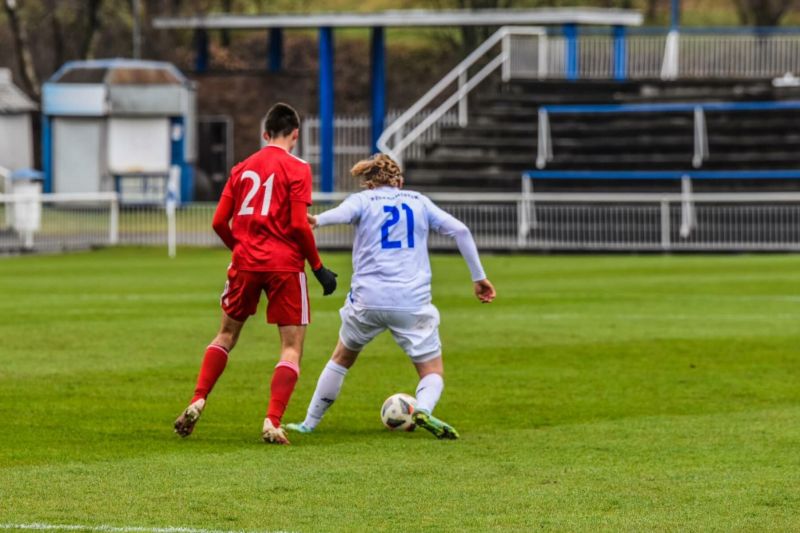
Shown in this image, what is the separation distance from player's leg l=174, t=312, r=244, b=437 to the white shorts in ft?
2.13

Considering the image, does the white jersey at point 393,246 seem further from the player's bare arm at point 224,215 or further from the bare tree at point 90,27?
the bare tree at point 90,27

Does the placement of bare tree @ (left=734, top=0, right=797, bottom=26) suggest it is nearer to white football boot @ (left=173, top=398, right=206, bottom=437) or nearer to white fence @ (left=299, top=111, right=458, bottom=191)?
white fence @ (left=299, top=111, right=458, bottom=191)

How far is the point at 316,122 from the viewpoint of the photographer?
47.4m

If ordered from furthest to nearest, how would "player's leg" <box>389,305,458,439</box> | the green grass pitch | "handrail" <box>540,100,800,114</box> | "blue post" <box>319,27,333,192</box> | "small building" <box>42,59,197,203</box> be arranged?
"small building" <box>42,59,197,203</box>, "blue post" <box>319,27,333,192</box>, "handrail" <box>540,100,800,114</box>, "player's leg" <box>389,305,458,439</box>, the green grass pitch

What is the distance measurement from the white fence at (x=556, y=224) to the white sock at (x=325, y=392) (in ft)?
61.8

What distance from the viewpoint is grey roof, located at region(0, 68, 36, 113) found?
43531mm

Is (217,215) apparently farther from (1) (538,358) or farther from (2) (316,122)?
(2) (316,122)

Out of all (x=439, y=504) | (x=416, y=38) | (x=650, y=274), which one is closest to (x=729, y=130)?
(x=650, y=274)

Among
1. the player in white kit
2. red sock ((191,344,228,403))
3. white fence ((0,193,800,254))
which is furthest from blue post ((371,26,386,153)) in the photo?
red sock ((191,344,228,403))

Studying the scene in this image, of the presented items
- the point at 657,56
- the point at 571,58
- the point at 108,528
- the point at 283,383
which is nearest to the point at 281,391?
the point at 283,383

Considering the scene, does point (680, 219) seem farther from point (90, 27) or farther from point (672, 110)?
point (90, 27)

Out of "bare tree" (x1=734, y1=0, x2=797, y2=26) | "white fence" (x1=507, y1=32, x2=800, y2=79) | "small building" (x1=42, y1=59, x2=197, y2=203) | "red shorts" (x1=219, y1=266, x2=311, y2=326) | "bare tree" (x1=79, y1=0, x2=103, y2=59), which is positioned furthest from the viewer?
"bare tree" (x1=734, y1=0, x2=797, y2=26)

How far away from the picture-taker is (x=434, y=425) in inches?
400

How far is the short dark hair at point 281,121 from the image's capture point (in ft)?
33.1
